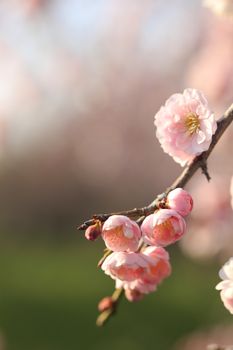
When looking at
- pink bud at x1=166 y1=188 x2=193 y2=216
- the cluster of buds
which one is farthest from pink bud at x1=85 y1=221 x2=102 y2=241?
pink bud at x1=166 y1=188 x2=193 y2=216

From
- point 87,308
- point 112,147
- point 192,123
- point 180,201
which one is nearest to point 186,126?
point 192,123

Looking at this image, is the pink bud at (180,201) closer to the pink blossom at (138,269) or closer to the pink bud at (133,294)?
the pink blossom at (138,269)

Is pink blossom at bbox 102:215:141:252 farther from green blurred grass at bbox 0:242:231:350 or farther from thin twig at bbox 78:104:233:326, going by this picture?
green blurred grass at bbox 0:242:231:350

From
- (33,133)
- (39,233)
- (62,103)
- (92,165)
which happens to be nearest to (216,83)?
(62,103)

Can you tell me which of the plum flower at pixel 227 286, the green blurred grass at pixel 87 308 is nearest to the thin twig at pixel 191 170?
the plum flower at pixel 227 286

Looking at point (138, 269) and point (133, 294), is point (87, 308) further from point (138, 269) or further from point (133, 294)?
point (138, 269)
